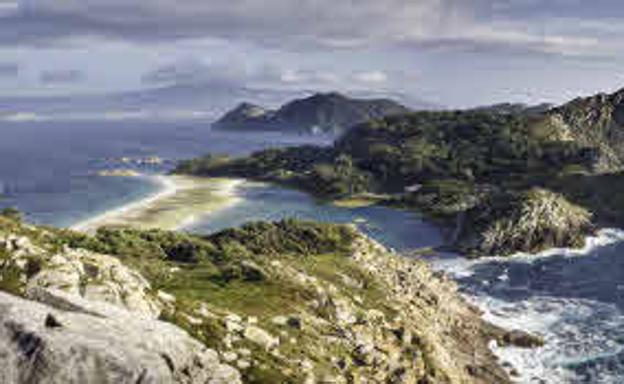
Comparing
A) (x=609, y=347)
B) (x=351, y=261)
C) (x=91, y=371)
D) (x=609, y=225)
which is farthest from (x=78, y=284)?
(x=609, y=225)

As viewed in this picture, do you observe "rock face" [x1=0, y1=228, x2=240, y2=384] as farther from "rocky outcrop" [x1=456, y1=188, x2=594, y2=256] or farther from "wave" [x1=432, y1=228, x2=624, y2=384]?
"rocky outcrop" [x1=456, y1=188, x2=594, y2=256]

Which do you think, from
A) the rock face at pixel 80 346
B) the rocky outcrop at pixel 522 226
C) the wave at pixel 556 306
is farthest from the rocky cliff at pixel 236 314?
the rocky outcrop at pixel 522 226

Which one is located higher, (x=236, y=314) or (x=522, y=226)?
(x=236, y=314)

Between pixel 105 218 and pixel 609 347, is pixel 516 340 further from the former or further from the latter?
pixel 105 218

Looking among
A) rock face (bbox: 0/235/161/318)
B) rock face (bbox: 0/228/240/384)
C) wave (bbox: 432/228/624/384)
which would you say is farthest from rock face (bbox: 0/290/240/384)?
wave (bbox: 432/228/624/384)

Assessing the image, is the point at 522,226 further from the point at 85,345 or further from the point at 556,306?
the point at 85,345

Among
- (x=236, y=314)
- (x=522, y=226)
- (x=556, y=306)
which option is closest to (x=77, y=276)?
(x=236, y=314)
